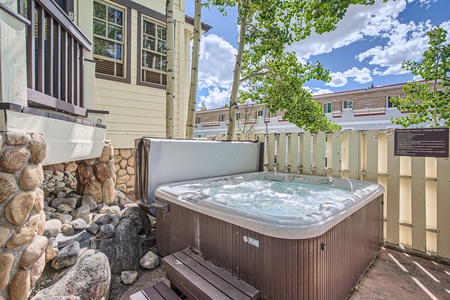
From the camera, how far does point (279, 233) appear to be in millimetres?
1426

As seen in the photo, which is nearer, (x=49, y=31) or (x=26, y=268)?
(x=26, y=268)

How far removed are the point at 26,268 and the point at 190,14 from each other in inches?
239

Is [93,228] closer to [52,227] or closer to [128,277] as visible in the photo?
[52,227]

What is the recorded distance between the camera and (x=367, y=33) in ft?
28.8

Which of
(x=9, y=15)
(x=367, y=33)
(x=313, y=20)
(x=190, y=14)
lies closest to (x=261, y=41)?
(x=313, y=20)

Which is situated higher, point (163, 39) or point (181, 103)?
point (163, 39)

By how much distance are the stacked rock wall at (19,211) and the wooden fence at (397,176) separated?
11.2ft

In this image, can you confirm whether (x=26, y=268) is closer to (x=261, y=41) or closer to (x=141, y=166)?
(x=141, y=166)

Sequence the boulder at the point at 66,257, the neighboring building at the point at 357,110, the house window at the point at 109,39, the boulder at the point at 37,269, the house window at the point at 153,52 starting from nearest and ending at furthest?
the boulder at the point at 37,269 → the boulder at the point at 66,257 → the house window at the point at 109,39 → the house window at the point at 153,52 → the neighboring building at the point at 357,110

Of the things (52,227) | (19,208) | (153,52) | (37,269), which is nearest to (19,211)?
(19,208)

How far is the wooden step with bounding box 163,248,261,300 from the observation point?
146 centimetres

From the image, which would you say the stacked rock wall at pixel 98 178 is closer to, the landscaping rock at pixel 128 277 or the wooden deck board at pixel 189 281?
the landscaping rock at pixel 128 277

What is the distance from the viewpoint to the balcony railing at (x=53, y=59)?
5.67ft

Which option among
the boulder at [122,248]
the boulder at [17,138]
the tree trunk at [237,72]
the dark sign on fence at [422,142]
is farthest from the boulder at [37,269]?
the dark sign on fence at [422,142]
